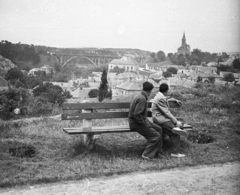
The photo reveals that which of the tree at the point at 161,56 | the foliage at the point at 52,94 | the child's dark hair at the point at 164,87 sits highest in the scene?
the tree at the point at 161,56

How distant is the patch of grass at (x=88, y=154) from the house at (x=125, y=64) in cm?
11011

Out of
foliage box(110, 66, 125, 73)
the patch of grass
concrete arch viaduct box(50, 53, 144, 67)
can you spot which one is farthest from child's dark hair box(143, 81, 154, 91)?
foliage box(110, 66, 125, 73)

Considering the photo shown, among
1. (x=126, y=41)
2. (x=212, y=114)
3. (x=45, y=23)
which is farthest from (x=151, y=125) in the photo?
(x=126, y=41)

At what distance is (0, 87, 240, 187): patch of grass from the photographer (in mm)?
3994

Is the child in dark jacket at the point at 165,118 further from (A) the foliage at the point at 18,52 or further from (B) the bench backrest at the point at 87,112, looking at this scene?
(A) the foliage at the point at 18,52

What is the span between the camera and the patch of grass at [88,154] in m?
3.99

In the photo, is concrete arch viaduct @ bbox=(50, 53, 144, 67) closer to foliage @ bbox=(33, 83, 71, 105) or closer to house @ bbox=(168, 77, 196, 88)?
foliage @ bbox=(33, 83, 71, 105)

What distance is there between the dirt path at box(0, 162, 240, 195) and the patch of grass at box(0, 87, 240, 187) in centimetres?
19

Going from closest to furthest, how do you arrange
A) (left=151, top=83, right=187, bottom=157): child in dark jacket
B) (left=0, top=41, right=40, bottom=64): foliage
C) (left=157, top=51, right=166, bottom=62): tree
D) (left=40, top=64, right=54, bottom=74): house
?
(left=151, top=83, right=187, bottom=157): child in dark jacket
(left=0, top=41, right=40, bottom=64): foliage
(left=40, top=64, right=54, bottom=74): house
(left=157, top=51, right=166, bottom=62): tree

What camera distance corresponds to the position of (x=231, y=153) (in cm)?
509

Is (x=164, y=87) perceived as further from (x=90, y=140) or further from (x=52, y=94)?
(x=52, y=94)

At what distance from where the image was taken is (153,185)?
368cm

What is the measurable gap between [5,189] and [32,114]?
8.17 meters

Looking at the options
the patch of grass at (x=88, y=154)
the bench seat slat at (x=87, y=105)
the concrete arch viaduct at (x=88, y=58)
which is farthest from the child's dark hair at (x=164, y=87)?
the concrete arch viaduct at (x=88, y=58)
